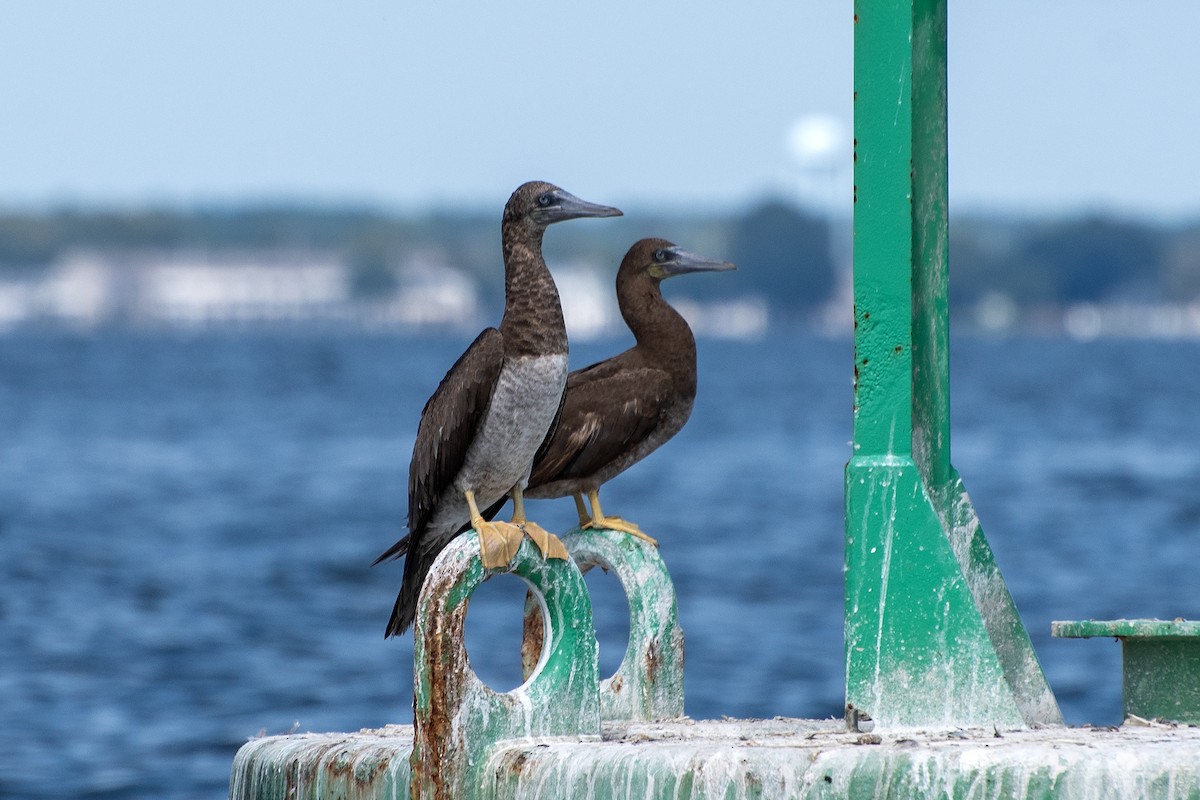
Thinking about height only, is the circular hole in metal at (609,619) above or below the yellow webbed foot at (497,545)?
below

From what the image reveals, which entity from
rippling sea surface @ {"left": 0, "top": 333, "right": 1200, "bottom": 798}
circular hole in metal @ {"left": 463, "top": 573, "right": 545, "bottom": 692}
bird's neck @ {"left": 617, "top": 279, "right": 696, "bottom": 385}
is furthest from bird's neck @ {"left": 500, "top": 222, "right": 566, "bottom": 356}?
circular hole in metal @ {"left": 463, "top": 573, "right": 545, "bottom": 692}

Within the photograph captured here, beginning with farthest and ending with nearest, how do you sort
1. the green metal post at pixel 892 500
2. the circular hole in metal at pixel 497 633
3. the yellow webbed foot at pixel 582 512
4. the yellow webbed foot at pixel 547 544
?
the circular hole in metal at pixel 497 633
the yellow webbed foot at pixel 582 512
the yellow webbed foot at pixel 547 544
the green metal post at pixel 892 500

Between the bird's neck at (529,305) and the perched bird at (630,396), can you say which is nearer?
the bird's neck at (529,305)

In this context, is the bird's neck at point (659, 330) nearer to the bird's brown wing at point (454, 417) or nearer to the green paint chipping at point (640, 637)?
the green paint chipping at point (640, 637)

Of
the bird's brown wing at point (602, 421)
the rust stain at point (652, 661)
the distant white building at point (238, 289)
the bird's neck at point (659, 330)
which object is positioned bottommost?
the rust stain at point (652, 661)

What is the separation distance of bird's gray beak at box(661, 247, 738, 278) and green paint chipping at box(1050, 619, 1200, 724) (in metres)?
2.92

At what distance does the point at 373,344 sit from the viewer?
152000 mm

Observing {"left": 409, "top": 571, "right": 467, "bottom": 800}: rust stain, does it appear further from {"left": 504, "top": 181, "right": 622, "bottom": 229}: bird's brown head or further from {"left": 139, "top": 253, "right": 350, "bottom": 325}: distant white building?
{"left": 139, "top": 253, "right": 350, "bottom": 325}: distant white building

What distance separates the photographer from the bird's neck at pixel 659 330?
8.23 m

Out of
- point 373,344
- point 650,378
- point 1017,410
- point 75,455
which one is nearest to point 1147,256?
point 373,344

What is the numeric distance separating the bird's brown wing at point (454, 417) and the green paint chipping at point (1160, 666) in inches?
66.0

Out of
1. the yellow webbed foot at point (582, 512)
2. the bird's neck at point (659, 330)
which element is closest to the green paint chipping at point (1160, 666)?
the yellow webbed foot at point (582, 512)

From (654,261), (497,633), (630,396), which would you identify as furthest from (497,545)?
(497,633)

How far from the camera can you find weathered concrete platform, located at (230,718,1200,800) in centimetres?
438
